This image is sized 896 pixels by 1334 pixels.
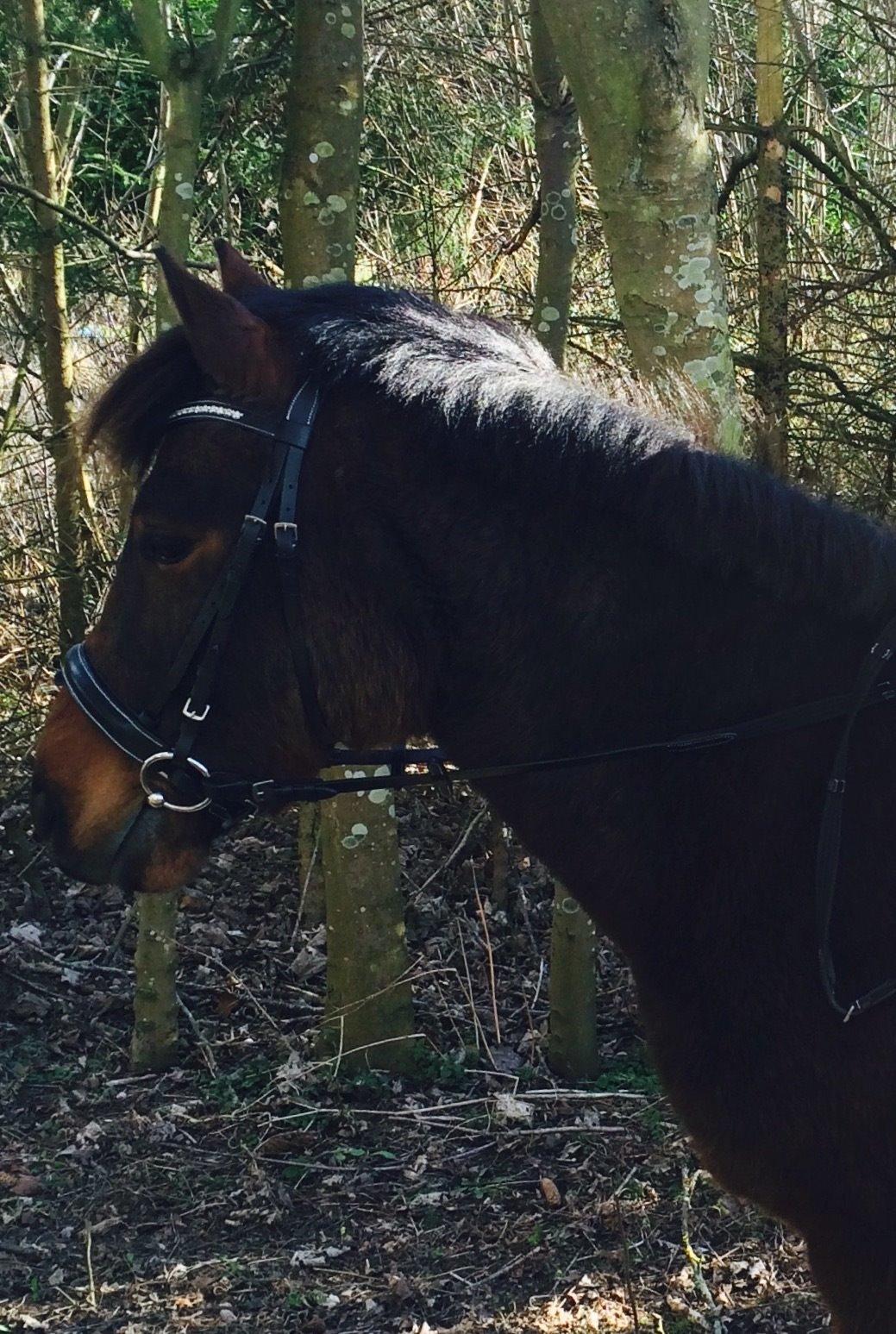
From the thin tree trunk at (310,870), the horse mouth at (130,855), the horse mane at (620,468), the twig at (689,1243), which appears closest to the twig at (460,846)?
the thin tree trunk at (310,870)

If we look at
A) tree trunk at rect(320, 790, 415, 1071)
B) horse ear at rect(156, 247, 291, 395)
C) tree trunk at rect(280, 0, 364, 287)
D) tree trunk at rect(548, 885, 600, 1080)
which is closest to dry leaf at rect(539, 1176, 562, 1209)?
tree trunk at rect(548, 885, 600, 1080)

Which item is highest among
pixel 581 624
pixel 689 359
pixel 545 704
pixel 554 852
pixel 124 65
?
pixel 124 65

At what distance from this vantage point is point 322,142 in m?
4.43

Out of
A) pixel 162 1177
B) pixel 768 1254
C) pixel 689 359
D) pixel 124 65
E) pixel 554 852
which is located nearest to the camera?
pixel 554 852

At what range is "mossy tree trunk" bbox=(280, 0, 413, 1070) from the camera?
4441mm

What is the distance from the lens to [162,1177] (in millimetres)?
4207

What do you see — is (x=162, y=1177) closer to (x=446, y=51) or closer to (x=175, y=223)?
(x=175, y=223)

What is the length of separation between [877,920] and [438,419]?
1.10 m

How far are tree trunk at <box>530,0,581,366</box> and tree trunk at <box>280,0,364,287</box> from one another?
79 cm

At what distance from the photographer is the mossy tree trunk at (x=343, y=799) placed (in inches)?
175

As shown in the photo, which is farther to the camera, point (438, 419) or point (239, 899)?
point (239, 899)

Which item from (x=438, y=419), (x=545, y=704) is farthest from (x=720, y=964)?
(x=438, y=419)

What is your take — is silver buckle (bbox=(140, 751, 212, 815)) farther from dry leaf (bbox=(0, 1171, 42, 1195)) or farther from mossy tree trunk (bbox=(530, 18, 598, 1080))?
mossy tree trunk (bbox=(530, 18, 598, 1080))

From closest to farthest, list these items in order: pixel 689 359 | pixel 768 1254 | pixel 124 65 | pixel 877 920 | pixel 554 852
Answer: pixel 877 920 < pixel 554 852 < pixel 689 359 < pixel 768 1254 < pixel 124 65
